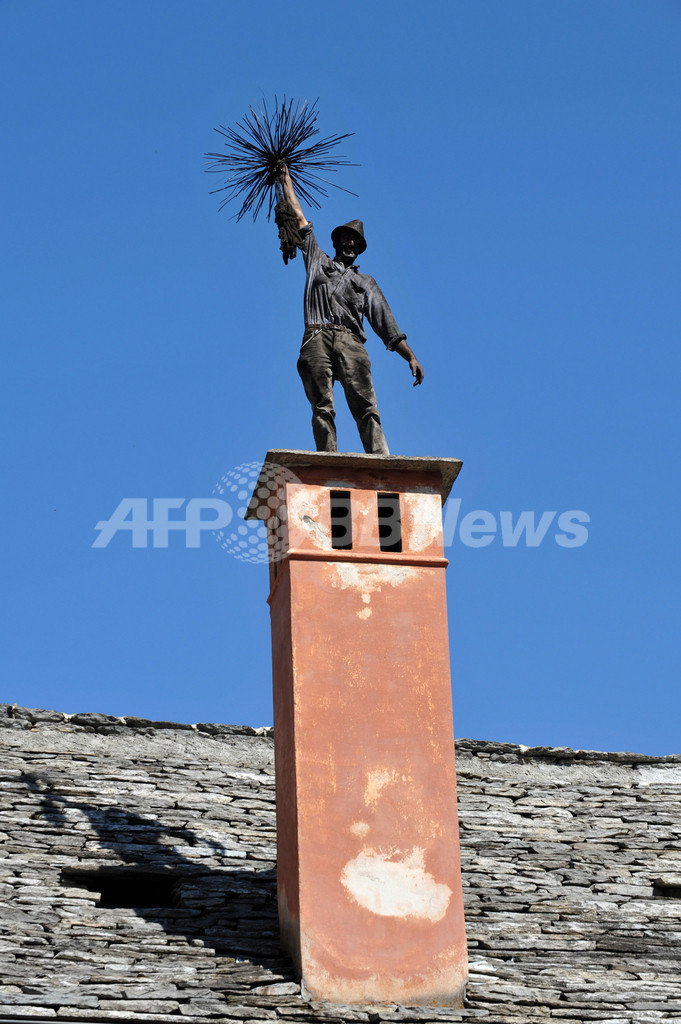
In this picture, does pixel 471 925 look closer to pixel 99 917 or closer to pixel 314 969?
pixel 314 969

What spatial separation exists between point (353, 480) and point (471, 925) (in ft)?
9.45

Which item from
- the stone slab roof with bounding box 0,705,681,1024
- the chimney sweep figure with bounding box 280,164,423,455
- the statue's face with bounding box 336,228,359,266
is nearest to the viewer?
the stone slab roof with bounding box 0,705,681,1024

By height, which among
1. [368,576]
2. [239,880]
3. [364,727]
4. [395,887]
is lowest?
[395,887]

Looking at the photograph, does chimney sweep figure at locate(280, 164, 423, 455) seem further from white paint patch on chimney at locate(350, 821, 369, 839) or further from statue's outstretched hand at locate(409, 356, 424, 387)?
white paint patch on chimney at locate(350, 821, 369, 839)

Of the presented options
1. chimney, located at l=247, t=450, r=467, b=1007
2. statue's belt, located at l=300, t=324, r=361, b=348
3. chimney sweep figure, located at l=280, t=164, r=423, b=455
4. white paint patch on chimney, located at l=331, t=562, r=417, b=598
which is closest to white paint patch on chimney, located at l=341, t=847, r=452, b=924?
chimney, located at l=247, t=450, r=467, b=1007

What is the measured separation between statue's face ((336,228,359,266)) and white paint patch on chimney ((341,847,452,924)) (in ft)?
15.1

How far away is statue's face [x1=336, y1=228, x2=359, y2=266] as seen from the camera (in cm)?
1095

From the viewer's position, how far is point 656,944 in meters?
9.20

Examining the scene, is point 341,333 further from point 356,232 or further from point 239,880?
point 239,880

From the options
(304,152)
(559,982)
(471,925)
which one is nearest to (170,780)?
(471,925)

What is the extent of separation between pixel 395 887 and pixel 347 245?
4.88m

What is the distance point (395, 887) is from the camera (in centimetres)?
832

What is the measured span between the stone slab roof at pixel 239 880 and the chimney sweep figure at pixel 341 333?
2923mm

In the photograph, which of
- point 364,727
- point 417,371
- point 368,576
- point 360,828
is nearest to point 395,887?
point 360,828
